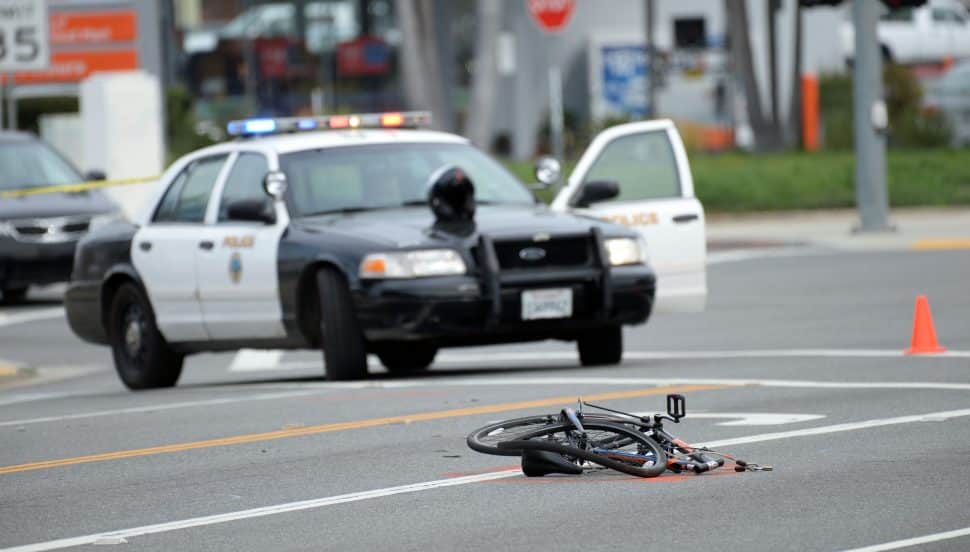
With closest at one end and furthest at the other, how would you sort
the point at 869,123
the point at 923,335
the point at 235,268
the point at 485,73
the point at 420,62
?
the point at 923,335 → the point at 235,268 → the point at 869,123 → the point at 420,62 → the point at 485,73

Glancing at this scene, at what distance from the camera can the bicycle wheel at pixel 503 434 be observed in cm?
898

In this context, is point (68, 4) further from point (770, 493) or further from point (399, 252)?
point (770, 493)

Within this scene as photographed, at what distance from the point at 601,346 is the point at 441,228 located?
1.51 metres

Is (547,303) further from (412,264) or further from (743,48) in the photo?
(743,48)

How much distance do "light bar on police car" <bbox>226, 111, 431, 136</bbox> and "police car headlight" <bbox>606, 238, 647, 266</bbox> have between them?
2222mm

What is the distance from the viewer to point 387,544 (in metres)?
7.55

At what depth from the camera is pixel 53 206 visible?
2300 cm

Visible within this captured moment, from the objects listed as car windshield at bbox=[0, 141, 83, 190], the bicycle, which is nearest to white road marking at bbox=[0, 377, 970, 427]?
the bicycle

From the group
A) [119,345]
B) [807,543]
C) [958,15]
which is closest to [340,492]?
[807,543]

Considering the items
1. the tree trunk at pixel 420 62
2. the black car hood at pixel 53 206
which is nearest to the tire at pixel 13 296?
the black car hood at pixel 53 206

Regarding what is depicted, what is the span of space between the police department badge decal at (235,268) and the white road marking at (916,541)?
7.46 meters

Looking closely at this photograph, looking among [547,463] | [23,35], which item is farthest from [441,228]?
[23,35]

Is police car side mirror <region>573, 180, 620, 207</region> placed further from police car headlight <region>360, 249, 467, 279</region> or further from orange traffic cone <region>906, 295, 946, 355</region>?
orange traffic cone <region>906, 295, 946, 355</region>

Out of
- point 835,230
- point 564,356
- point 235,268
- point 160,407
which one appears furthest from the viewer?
point 835,230
